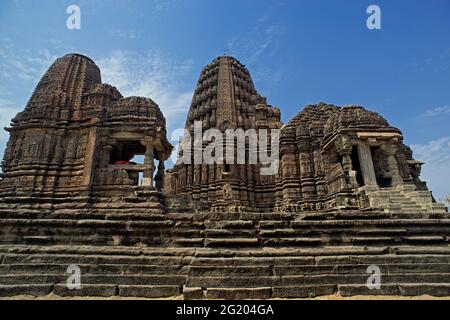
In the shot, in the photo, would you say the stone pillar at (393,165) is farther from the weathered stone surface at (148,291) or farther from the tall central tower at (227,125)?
the weathered stone surface at (148,291)

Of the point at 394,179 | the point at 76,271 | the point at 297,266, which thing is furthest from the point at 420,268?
the point at 394,179

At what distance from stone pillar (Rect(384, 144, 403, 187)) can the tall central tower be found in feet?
25.5

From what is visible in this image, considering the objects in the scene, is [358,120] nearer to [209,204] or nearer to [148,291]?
[209,204]

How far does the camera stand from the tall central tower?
Result: 63.2ft

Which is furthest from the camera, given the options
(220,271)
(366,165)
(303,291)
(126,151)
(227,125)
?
(227,125)

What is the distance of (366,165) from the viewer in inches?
572

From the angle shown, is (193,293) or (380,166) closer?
(193,293)

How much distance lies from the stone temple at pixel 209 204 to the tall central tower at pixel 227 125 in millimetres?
131

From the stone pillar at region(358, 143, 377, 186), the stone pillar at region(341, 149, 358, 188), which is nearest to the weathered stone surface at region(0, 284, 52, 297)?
the stone pillar at region(341, 149, 358, 188)

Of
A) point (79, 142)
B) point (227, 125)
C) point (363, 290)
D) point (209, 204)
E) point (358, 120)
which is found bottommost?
point (363, 290)

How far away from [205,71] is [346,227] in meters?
25.2

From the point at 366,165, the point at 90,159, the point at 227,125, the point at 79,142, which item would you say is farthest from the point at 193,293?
the point at 227,125

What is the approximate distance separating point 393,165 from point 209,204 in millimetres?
10420

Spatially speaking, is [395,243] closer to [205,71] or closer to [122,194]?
[122,194]
